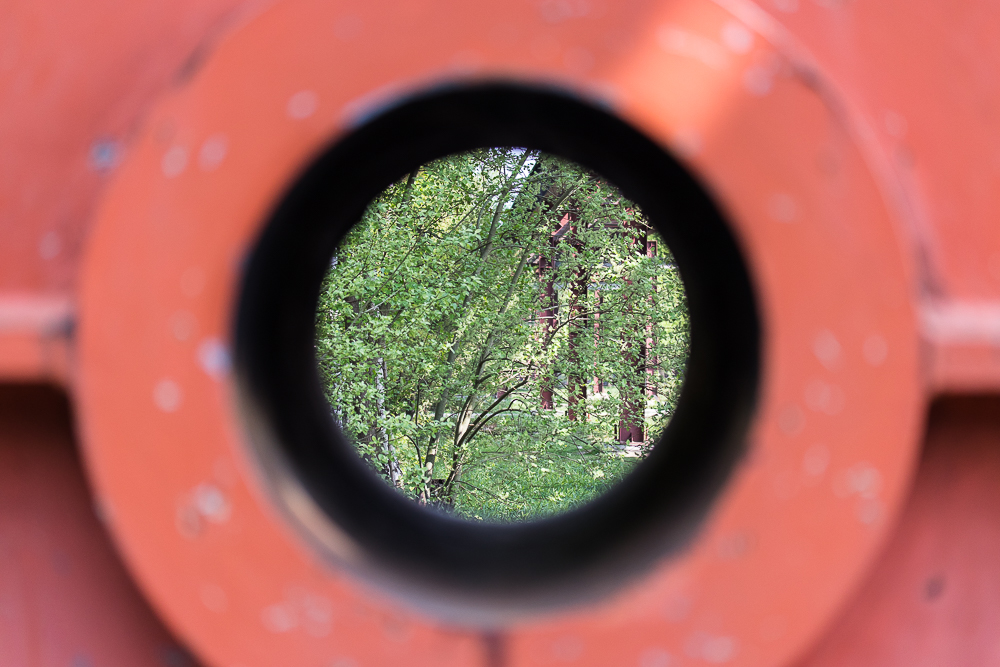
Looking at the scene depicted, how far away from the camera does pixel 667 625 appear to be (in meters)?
0.74

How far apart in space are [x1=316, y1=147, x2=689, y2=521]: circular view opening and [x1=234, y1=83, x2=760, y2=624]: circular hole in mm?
4754

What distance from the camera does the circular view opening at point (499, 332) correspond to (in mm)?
6516

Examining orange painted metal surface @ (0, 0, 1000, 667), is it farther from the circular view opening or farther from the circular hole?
the circular view opening

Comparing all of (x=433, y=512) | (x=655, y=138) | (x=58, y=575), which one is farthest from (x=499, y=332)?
(x=655, y=138)

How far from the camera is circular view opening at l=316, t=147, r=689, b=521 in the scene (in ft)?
21.4

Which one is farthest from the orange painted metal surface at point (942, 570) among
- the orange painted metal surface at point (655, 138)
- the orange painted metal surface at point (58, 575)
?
the orange painted metal surface at point (58, 575)

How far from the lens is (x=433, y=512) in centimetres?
138

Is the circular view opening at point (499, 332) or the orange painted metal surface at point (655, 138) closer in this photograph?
the orange painted metal surface at point (655, 138)

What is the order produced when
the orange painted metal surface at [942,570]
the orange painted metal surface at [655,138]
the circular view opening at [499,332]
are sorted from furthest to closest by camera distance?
the circular view opening at [499,332] → the orange painted metal surface at [942,570] → the orange painted metal surface at [655,138]

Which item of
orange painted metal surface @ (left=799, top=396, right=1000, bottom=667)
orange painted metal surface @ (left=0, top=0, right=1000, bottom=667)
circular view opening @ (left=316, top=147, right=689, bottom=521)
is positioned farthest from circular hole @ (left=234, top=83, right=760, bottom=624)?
circular view opening @ (left=316, top=147, right=689, bottom=521)

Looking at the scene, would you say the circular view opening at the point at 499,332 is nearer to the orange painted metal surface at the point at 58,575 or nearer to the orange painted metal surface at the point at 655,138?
the orange painted metal surface at the point at 58,575

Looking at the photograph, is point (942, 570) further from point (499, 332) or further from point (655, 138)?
point (499, 332)

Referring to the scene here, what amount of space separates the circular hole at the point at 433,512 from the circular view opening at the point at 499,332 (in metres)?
4.75

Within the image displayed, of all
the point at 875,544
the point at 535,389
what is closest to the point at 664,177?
the point at 875,544
